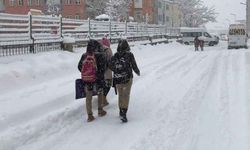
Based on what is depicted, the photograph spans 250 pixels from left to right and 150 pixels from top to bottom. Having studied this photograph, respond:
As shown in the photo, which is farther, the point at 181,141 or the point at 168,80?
the point at 168,80

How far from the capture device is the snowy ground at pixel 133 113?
29.1 ft

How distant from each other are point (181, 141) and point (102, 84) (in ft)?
9.33

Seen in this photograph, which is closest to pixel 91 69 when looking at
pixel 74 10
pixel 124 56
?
pixel 124 56

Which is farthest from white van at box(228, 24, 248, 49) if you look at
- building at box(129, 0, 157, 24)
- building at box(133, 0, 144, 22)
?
building at box(133, 0, 144, 22)

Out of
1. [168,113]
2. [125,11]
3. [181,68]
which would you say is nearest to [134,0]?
[125,11]

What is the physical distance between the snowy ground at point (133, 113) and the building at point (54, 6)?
2513 inches

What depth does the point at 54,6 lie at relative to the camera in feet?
273

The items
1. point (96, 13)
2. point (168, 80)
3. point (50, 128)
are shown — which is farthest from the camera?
point (96, 13)

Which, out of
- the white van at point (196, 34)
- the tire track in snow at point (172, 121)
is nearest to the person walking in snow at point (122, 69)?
the tire track in snow at point (172, 121)

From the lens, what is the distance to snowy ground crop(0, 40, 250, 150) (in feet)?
29.1

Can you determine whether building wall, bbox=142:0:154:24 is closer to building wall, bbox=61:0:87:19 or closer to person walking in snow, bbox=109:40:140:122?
building wall, bbox=61:0:87:19

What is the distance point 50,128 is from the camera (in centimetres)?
1005

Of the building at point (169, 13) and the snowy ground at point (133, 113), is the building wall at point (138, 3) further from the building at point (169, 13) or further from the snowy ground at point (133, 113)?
the snowy ground at point (133, 113)

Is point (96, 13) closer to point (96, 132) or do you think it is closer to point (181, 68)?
point (181, 68)
